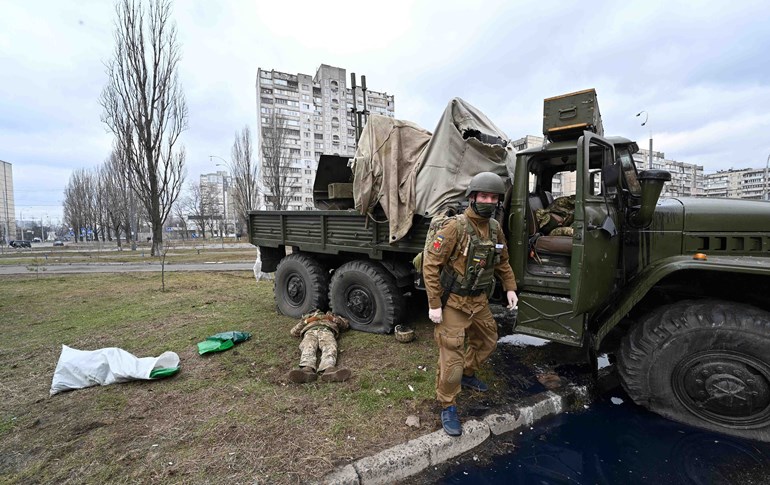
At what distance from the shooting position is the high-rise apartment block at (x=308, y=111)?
189 ft

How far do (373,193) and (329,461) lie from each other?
2.85 metres

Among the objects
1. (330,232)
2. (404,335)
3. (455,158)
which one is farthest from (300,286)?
(455,158)

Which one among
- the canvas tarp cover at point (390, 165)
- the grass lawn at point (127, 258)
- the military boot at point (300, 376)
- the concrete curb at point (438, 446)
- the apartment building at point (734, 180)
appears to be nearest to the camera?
the concrete curb at point (438, 446)

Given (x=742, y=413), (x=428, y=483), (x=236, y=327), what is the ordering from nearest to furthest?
(x=428, y=483) → (x=742, y=413) → (x=236, y=327)

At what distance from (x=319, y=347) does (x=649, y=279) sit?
323cm

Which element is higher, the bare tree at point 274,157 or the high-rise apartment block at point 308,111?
the high-rise apartment block at point 308,111

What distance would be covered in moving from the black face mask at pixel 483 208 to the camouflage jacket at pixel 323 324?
2575mm

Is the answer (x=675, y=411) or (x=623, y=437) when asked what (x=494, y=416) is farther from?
(x=675, y=411)

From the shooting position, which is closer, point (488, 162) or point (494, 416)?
point (494, 416)

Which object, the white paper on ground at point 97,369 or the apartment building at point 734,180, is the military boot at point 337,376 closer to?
the white paper on ground at point 97,369

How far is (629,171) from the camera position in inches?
136

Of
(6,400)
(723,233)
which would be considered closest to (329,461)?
(6,400)

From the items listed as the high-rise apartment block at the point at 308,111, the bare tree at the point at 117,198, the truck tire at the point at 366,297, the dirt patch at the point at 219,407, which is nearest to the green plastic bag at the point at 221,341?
the dirt patch at the point at 219,407

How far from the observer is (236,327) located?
17.2 ft
